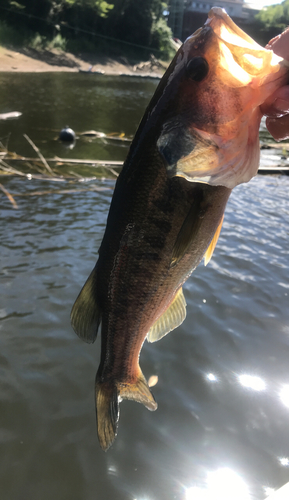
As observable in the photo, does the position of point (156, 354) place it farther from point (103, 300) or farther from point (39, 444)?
point (103, 300)

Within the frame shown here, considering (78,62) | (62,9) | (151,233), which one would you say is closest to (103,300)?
(151,233)

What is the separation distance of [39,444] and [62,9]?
198 ft

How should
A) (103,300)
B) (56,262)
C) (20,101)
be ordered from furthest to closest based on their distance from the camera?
(20,101), (56,262), (103,300)

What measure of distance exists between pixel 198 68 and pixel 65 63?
47197 mm

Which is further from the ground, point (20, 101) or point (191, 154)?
point (191, 154)

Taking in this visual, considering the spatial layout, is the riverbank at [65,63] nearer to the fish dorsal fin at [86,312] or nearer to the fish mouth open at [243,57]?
the fish dorsal fin at [86,312]

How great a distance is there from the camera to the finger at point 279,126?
205cm

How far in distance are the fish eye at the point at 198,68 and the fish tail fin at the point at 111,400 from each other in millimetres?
1914

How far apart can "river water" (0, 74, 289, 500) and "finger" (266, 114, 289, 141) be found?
110 inches

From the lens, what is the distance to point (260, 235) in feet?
25.1

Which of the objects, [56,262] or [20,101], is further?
[20,101]

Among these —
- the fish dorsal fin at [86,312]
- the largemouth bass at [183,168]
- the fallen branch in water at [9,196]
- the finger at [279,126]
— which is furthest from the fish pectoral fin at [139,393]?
the fallen branch in water at [9,196]

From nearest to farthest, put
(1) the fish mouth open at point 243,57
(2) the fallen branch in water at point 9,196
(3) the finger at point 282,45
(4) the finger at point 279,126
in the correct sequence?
(1) the fish mouth open at point 243,57
(3) the finger at point 282,45
(4) the finger at point 279,126
(2) the fallen branch in water at point 9,196

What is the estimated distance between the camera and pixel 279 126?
6.96 ft
